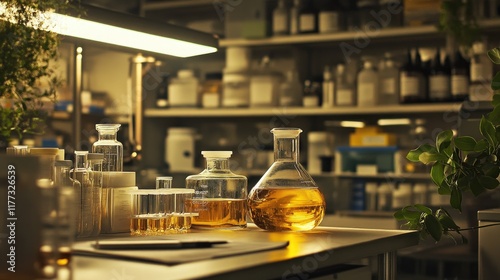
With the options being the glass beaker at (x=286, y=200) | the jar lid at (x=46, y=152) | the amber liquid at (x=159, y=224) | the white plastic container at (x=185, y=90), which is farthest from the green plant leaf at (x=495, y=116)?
the white plastic container at (x=185, y=90)

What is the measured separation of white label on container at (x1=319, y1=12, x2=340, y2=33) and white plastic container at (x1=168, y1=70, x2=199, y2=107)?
790 mm

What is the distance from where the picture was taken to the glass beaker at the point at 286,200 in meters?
1.48

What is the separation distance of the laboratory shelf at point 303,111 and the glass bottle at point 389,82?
0.08 meters

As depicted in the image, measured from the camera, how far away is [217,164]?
160cm

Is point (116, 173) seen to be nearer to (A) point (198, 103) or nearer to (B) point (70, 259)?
(B) point (70, 259)

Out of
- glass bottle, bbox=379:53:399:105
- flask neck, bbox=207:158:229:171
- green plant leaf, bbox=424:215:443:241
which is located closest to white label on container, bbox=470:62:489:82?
glass bottle, bbox=379:53:399:105

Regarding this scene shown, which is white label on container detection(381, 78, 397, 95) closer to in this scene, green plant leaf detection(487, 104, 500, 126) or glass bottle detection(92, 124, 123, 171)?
green plant leaf detection(487, 104, 500, 126)

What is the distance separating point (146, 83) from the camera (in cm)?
443

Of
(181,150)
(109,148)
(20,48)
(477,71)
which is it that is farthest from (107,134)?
(181,150)

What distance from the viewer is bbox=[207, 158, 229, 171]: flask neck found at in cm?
160

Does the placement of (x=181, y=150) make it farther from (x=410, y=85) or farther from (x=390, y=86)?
(x=410, y=85)

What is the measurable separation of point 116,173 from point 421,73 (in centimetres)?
245

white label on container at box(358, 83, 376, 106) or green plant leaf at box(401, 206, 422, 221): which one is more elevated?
white label on container at box(358, 83, 376, 106)

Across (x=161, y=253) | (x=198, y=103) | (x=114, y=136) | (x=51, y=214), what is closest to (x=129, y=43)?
(x=114, y=136)
